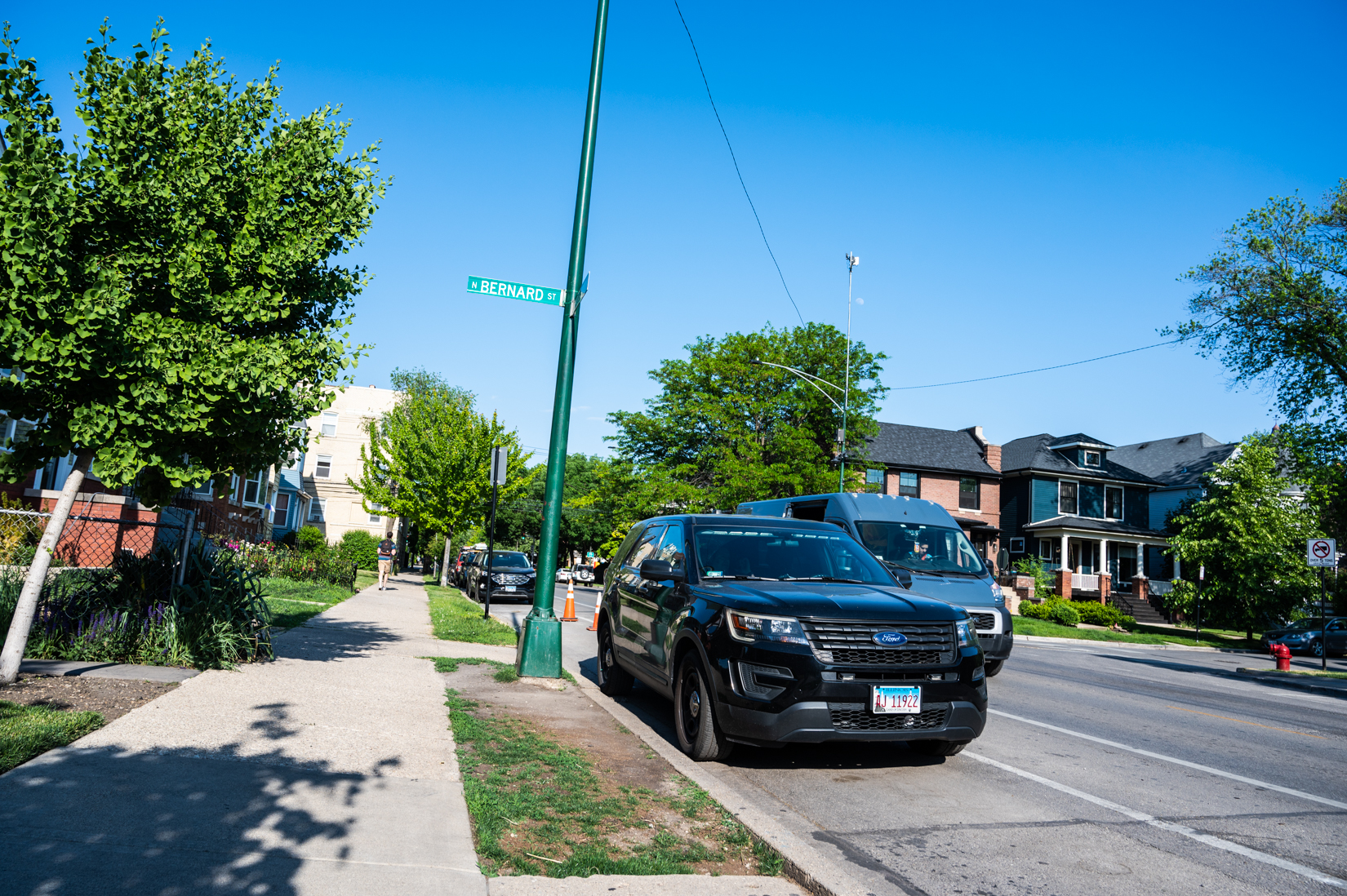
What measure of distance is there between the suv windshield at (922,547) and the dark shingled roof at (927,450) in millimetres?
33733

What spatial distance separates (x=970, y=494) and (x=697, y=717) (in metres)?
44.5

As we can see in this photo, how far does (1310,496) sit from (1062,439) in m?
18.7

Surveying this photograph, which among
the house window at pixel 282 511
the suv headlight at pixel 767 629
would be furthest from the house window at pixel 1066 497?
the suv headlight at pixel 767 629

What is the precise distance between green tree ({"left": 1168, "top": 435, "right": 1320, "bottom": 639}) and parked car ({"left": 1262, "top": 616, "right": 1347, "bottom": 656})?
3528mm

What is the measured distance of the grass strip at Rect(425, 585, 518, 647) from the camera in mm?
12797

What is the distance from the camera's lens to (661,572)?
6953 millimetres

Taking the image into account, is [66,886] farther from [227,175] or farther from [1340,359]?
[1340,359]

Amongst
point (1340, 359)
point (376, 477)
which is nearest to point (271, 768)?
point (1340, 359)

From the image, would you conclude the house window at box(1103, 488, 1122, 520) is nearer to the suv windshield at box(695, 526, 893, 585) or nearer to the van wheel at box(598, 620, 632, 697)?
the van wheel at box(598, 620, 632, 697)

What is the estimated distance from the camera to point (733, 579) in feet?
22.2

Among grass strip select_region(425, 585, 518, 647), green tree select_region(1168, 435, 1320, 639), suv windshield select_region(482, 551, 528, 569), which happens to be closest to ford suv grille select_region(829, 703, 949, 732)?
grass strip select_region(425, 585, 518, 647)

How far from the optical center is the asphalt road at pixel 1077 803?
4281mm

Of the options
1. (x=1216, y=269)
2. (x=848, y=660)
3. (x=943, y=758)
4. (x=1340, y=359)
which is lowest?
(x=943, y=758)

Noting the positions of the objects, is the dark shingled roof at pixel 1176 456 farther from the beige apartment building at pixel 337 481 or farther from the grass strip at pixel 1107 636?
the beige apartment building at pixel 337 481
